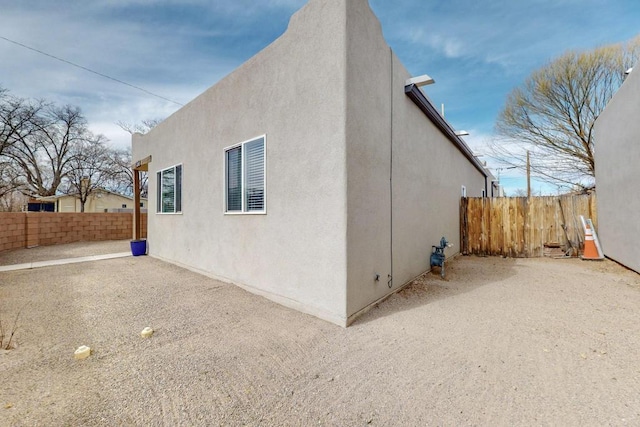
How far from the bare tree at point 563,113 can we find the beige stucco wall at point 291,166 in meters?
13.3

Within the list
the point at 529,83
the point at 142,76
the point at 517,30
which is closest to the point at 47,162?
the point at 142,76

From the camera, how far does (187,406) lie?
1978mm

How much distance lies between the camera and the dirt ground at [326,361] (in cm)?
191

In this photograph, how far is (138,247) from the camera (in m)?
8.76

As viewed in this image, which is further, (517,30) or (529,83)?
(529,83)

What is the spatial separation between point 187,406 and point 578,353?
3.46 meters

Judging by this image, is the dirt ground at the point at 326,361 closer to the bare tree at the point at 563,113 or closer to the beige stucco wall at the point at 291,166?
the beige stucco wall at the point at 291,166

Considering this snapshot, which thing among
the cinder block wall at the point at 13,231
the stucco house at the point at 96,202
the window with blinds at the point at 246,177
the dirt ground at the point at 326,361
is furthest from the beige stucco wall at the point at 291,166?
the stucco house at the point at 96,202

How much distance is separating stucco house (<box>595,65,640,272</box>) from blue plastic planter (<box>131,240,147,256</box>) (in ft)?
40.2

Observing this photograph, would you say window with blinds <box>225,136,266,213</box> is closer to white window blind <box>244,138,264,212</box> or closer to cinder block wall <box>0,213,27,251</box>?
white window blind <box>244,138,264,212</box>

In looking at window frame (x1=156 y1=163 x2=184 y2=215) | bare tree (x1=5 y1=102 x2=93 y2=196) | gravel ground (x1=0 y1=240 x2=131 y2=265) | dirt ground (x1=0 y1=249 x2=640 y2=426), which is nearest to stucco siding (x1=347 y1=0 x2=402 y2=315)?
dirt ground (x1=0 y1=249 x2=640 y2=426)

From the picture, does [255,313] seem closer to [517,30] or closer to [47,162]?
[517,30]

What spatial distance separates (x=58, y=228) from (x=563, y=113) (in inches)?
902

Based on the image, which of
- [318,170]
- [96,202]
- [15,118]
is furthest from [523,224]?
[96,202]
